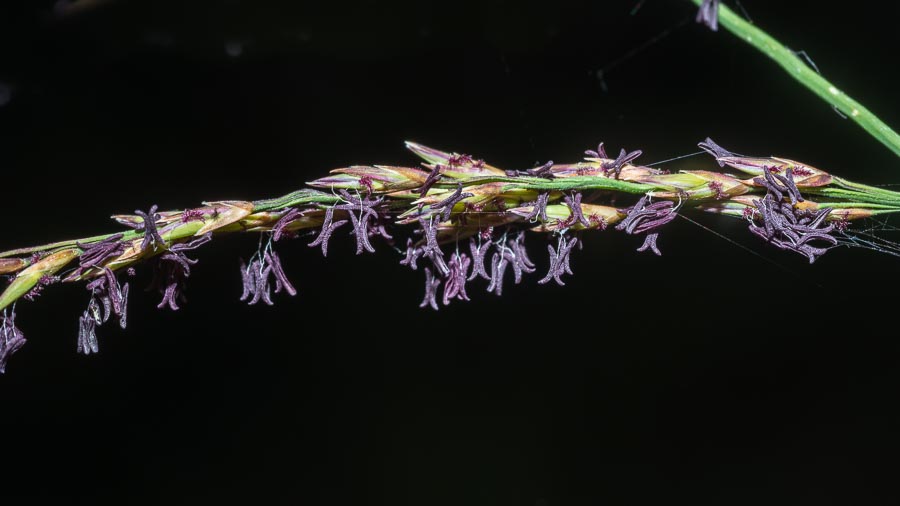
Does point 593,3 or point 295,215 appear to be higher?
point 593,3

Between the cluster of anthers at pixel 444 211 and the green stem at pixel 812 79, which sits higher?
the green stem at pixel 812 79

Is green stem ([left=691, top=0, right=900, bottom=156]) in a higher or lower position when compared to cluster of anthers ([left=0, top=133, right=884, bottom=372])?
higher

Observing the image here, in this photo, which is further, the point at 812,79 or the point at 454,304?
the point at 454,304

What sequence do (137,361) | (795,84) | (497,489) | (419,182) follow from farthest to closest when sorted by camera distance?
(497,489)
(137,361)
(795,84)
(419,182)

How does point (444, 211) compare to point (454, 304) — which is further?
point (454, 304)

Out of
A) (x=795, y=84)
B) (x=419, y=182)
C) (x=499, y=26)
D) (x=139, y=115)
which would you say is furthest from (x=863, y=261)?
(x=139, y=115)

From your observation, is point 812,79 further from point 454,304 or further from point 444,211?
point 454,304

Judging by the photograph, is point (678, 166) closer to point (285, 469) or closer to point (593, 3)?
point (593, 3)

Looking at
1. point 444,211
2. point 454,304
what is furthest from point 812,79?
point 454,304

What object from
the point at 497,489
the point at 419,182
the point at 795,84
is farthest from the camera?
the point at 497,489

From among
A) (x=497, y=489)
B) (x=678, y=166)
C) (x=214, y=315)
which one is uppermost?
(x=678, y=166)

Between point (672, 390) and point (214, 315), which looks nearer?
point (214, 315)
